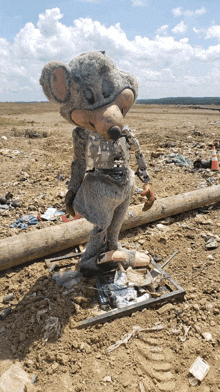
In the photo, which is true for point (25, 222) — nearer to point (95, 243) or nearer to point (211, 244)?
point (95, 243)

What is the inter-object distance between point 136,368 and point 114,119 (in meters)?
1.88

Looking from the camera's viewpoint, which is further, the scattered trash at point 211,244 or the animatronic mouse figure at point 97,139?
the scattered trash at point 211,244

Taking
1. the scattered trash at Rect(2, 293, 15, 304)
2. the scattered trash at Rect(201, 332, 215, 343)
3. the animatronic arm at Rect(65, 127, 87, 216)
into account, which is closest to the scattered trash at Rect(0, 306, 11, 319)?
the scattered trash at Rect(2, 293, 15, 304)

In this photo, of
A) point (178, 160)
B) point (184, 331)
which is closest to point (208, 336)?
point (184, 331)

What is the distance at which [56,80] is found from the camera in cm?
208

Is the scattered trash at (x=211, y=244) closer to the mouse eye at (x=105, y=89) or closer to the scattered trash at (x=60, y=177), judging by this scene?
the mouse eye at (x=105, y=89)

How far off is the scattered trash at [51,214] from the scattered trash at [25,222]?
0.15 m

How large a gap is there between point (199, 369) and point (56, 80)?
2.43 m

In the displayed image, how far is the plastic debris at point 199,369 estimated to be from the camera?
205cm

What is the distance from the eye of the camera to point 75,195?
268 cm

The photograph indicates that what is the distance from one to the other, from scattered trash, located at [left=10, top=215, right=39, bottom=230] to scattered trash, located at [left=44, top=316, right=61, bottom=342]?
6.52 feet

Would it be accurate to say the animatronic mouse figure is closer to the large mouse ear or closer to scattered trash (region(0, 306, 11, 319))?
the large mouse ear

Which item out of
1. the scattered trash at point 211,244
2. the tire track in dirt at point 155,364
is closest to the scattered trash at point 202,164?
the scattered trash at point 211,244

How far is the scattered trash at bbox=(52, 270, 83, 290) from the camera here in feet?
9.46
